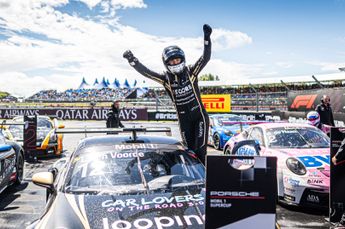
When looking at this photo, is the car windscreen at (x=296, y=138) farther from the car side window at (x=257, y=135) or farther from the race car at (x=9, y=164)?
the race car at (x=9, y=164)

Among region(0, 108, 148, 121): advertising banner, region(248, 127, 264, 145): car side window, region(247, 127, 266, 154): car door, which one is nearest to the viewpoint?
region(247, 127, 266, 154): car door

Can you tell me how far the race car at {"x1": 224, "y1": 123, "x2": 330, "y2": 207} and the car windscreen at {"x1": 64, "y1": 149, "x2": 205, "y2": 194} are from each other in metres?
2.19

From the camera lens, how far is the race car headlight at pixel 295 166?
5248 millimetres

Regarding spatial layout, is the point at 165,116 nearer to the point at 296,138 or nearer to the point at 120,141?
the point at 296,138

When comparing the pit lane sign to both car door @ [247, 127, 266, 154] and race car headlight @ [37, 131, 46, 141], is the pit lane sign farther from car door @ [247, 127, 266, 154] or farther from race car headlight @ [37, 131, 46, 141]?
race car headlight @ [37, 131, 46, 141]

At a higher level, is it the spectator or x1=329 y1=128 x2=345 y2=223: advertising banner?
the spectator

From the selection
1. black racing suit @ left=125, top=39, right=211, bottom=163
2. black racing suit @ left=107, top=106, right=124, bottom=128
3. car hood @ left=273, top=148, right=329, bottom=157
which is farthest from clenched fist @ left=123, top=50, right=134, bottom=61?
black racing suit @ left=107, top=106, right=124, bottom=128

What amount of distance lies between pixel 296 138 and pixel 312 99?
8245mm

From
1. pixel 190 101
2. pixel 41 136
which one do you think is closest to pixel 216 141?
pixel 41 136

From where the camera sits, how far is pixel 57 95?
62.5 meters

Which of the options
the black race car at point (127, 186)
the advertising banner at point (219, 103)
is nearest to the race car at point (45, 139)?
the black race car at point (127, 186)

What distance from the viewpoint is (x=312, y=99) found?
14.0 metres

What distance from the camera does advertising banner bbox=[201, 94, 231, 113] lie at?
21797mm

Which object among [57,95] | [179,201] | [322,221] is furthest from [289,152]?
[57,95]
